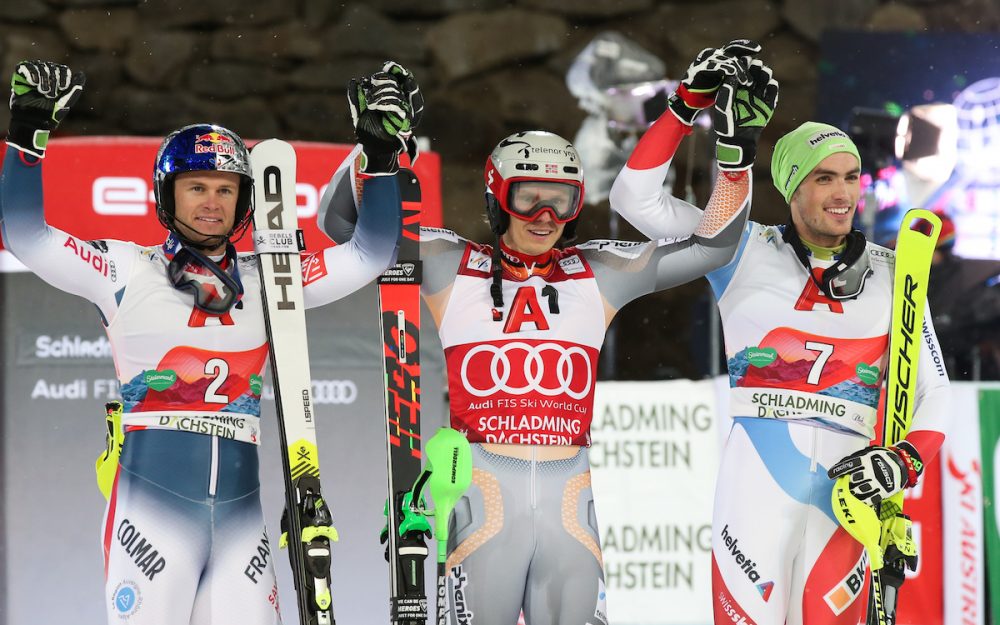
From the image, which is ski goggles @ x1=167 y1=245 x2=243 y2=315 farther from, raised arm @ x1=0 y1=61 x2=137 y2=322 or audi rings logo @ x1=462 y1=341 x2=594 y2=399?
audi rings logo @ x1=462 y1=341 x2=594 y2=399

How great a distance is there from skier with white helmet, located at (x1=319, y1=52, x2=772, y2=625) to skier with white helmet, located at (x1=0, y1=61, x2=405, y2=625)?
285 millimetres

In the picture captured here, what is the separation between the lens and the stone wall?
818 cm

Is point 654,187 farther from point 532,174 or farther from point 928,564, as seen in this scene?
point 928,564

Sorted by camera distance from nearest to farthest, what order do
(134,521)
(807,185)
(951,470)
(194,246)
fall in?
→ 1. (134,521)
2. (194,246)
3. (807,185)
4. (951,470)

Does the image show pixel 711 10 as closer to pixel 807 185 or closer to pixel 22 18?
pixel 22 18

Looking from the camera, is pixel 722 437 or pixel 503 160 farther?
pixel 722 437

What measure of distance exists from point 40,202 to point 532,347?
1318mm

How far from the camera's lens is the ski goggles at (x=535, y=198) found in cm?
361

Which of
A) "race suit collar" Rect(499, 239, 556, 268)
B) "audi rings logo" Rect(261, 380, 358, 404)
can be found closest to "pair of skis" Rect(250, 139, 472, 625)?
"race suit collar" Rect(499, 239, 556, 268)

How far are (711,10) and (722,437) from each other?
12.2 feet

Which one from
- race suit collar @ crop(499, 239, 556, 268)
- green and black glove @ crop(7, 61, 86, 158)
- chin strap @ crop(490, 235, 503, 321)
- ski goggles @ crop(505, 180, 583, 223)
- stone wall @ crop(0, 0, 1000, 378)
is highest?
stone wall @ crop(0, 0, 1000, 378)

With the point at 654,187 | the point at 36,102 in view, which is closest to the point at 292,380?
the point at 36,102

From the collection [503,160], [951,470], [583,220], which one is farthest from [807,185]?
[583,220]

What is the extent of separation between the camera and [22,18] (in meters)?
8.15
